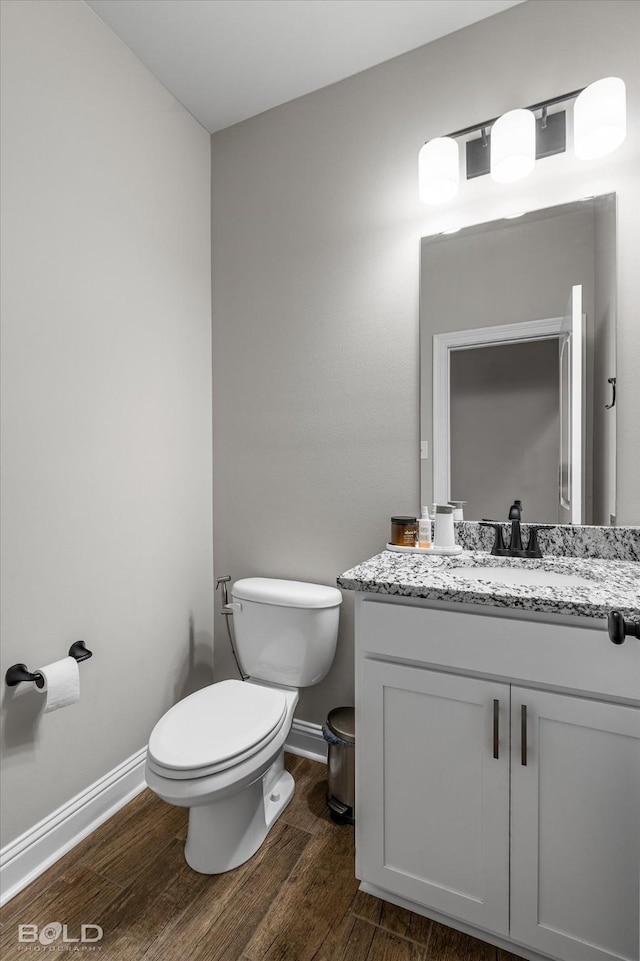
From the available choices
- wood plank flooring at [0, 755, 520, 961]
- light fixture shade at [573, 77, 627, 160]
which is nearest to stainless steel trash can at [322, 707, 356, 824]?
wood plank flooring at [0, 755, 520, 961]

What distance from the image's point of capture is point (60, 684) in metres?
1.37

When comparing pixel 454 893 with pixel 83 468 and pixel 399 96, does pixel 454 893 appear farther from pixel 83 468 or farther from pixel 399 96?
pixel 399 96

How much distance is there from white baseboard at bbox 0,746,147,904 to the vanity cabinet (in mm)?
895

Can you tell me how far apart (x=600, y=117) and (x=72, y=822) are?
2.62m

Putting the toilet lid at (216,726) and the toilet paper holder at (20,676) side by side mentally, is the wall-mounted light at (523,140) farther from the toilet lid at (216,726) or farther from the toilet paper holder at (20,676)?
the toilet paper holder at (20,676)

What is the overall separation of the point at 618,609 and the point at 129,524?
151cm

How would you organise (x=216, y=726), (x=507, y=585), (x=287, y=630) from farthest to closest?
(x=287, y=630) → (x=216, y=726) → (x=507, y=585)

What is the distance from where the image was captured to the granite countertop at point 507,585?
39.5 inches

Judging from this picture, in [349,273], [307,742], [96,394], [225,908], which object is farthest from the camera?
[307,742]

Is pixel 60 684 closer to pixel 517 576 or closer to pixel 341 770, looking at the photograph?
pixel 341 770

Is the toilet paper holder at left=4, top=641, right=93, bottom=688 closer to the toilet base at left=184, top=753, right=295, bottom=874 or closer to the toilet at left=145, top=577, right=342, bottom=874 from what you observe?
the toilet at left=145, top=577, right=342, bottom=874

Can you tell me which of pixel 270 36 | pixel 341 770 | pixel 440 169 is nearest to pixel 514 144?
pixel 440 169

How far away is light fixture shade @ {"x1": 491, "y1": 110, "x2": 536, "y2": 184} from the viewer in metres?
1.46

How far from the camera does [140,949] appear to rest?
3.82ft
